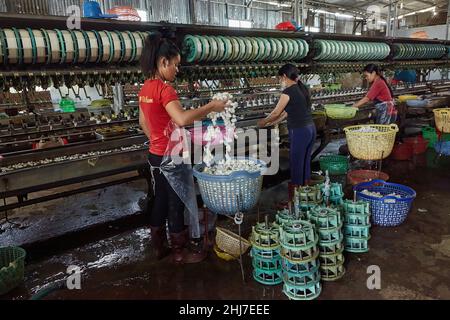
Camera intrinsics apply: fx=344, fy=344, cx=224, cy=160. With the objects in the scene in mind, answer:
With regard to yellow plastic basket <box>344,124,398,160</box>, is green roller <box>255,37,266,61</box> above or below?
above

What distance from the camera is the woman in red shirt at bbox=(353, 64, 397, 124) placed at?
15.3ft

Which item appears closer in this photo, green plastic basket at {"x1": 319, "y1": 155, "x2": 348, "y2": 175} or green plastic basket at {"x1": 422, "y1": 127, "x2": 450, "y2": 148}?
green plastic basket at {"x1": 319, "y1": 155, "x2": 348, "y2": 175}

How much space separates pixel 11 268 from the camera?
2.38m

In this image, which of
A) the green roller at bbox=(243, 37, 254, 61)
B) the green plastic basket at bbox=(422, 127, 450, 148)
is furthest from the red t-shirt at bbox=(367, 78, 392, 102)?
the green plastic basket at bbox=(422, 127, 450, 148)

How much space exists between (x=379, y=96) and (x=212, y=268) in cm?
356

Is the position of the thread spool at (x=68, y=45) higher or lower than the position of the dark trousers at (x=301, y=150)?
higher

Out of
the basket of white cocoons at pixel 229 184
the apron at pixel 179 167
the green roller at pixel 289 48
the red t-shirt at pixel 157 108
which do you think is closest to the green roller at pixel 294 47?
the green roller at pixel 289 48

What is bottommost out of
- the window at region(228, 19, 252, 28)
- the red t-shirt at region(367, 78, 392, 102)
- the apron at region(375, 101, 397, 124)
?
the apron at region(375, 101, 397, 124)

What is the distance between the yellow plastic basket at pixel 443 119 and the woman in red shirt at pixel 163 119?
159 inches

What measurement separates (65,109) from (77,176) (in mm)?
3121

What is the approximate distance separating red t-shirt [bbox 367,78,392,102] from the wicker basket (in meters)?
3.08

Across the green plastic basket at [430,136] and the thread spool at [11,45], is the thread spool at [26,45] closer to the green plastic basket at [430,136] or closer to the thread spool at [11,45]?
the thread spool at [11,45]

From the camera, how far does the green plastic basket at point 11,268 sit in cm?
235

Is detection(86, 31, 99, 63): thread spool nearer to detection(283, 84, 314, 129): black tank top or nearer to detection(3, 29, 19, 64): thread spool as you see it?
detection(3, 29, 19, 64): thread spool
